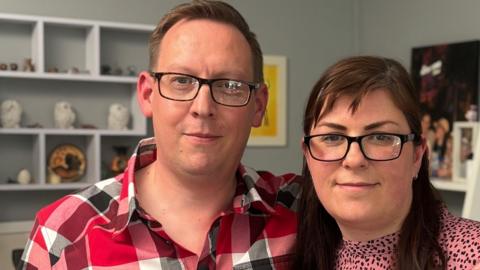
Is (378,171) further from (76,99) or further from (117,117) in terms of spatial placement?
(76,99)

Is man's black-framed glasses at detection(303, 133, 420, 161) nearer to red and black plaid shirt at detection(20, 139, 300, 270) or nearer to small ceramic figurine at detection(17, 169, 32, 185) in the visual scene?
red and black plaid shirt at detection(20, 139, 300, 270)

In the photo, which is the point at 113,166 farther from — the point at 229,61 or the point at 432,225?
the point at 432,225

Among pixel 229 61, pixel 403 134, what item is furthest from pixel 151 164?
Answer: pixel 403 134

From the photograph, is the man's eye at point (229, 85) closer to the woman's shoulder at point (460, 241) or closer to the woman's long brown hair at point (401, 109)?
the woman's long brown hair at point (401, 109)

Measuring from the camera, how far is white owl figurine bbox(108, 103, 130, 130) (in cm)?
354

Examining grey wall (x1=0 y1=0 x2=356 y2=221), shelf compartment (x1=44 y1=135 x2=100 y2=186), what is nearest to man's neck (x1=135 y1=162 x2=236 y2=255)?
shelf compartment (x1=44 y1=135 x2=100 y2=186)

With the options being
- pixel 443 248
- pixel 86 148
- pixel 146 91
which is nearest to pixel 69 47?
pixel 86 148

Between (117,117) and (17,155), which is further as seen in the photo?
(117,117)

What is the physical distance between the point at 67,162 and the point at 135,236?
7.33 ft

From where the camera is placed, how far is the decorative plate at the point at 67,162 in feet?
11.2

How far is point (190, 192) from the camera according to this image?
4.80 feet

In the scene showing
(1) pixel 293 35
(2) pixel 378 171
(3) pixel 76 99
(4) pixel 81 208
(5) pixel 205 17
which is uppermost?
(1) pixel 293 35

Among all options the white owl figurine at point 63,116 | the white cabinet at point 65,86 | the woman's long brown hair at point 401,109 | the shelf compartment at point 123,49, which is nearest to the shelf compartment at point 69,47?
the white cabinet at point 65,86

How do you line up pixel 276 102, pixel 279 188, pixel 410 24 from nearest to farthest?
pixel 279 188, pixel 410 24, pixel 276 102
